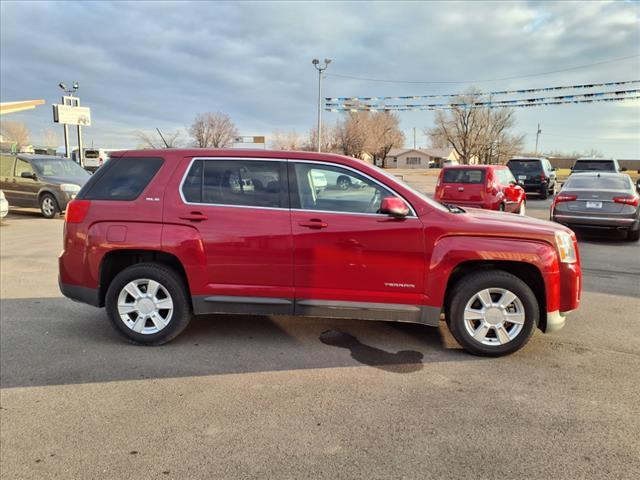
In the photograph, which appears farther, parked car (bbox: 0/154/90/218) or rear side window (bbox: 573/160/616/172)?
rear side window (bbox: 573/160/616/172)

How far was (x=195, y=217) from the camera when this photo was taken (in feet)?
13.3

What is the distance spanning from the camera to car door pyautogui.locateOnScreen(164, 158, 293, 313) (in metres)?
3.99

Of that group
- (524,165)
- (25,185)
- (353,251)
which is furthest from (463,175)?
(25,185)

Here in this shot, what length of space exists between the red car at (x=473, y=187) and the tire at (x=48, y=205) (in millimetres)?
11293

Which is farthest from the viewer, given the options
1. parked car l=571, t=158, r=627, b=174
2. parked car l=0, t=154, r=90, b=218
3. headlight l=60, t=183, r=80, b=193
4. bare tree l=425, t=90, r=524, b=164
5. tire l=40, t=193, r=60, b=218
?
bare tree l=425, t=90, r=524, b=164

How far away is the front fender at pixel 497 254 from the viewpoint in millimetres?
3818

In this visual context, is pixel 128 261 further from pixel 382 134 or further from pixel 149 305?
pixel 382 134

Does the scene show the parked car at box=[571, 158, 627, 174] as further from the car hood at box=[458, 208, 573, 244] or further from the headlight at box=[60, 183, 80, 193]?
the headlight at box=[60, 183, 80, 193]

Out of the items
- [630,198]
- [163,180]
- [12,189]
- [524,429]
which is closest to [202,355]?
[163,180]

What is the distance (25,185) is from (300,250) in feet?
43.3

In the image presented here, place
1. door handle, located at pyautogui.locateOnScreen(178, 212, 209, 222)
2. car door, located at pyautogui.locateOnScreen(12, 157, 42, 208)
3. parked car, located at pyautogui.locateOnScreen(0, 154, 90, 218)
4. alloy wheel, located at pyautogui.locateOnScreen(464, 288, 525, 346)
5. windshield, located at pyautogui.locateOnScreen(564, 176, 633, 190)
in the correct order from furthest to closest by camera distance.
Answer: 1. car door, located at pyautogui.locateOnScreen(12, 157, 42, 208)
2. parked car, located at pyautogui.locateOnScreen(0, 154, 90, 218)
3. windshield, located at pyautogui.locateOnScreen(564, 176, 633, 190)
4. door handle, located at pyautogui.locateOnScreen(178, 212, 209, 222)
5. alloy wheel, located at pyautogui.locateOnScreen(464, 288, 525, 346)

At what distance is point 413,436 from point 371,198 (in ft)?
6.58

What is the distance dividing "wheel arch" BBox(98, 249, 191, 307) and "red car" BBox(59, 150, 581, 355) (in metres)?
0.02

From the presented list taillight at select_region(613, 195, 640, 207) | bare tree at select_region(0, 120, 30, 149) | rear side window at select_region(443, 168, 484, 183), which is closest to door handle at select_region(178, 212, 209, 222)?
taillight at select_region(613, 195, 640, 207)
